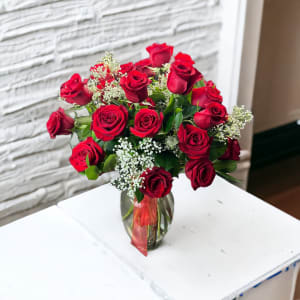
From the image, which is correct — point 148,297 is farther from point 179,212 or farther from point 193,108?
point 193,108

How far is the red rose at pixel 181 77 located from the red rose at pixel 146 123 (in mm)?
67

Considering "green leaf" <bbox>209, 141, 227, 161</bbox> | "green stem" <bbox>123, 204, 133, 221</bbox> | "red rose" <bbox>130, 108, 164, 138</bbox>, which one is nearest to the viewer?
"red rose" <bbox>130, 108, 164, 138</bbox>

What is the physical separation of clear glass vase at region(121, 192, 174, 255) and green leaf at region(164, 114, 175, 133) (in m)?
0.18

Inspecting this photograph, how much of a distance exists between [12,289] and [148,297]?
29 centimetres

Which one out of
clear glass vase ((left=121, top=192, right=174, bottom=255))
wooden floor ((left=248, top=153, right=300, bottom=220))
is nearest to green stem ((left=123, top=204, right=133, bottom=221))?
clear glass vase ((left=121, top=192, right=174, bottom=255))

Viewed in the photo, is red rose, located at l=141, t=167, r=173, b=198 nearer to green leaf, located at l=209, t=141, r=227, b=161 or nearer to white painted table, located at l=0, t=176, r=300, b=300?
green leaf, located at l=209, t=141, r=227, b=161

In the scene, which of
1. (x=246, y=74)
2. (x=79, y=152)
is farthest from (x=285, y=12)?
(x=79, y=152)

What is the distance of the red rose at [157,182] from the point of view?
86cm

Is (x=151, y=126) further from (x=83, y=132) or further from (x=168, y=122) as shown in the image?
(x=83, y=132)

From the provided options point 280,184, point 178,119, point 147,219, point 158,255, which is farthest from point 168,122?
point 280,184

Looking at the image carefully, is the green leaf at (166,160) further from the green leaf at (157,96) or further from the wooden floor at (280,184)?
the wooden floor at (280,184)

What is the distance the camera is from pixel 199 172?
2.78ft

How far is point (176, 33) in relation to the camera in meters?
1.53

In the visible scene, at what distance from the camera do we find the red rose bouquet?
0.83m
